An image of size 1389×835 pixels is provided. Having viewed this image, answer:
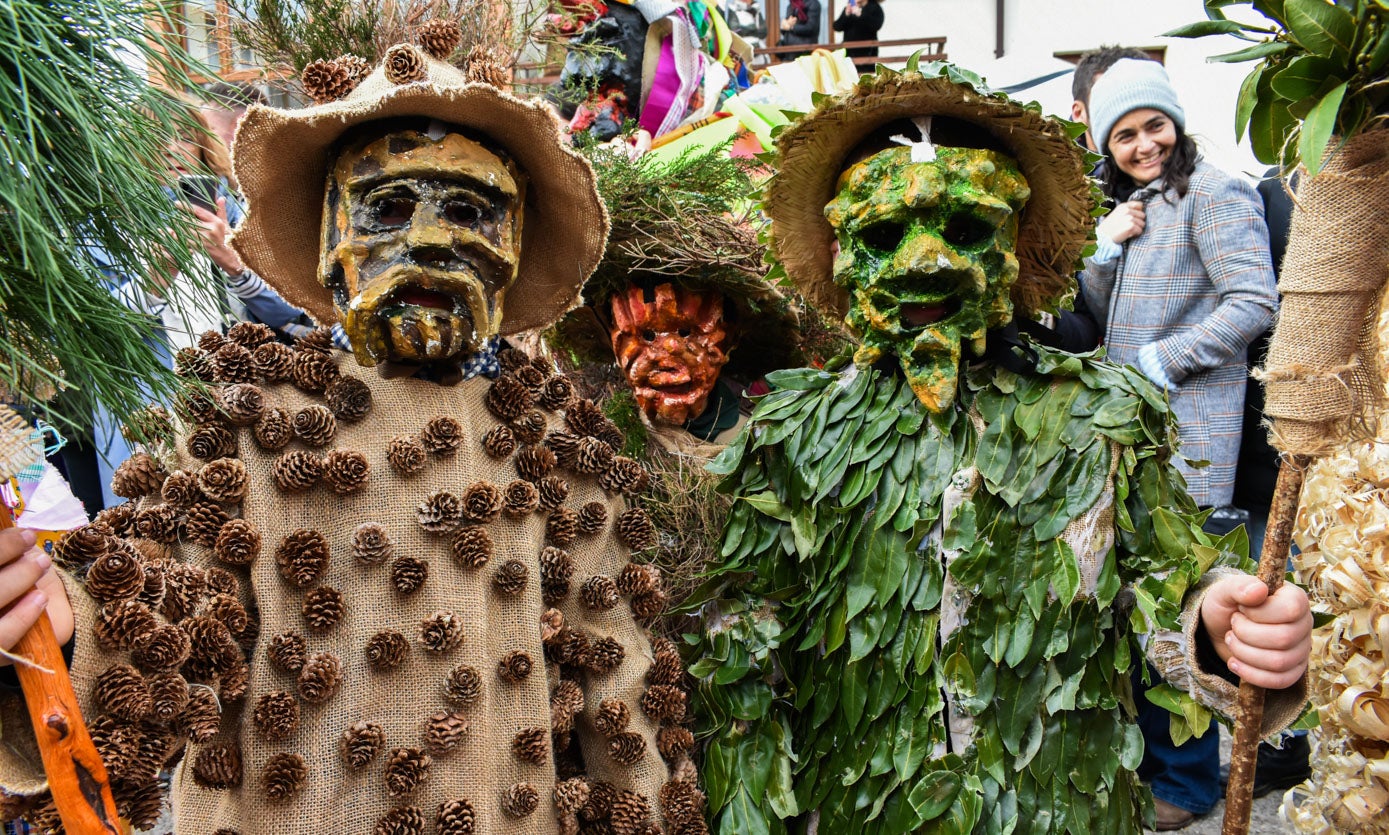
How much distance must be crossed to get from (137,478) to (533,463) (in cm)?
69

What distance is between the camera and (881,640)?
82.4 inches

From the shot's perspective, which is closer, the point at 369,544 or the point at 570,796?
the point at 369,544

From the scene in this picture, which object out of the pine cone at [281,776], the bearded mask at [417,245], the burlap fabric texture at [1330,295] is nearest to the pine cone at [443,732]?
the pine cone at [281,776]

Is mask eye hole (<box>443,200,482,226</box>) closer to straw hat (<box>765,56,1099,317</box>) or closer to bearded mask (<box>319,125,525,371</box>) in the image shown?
bearded mask (<box>319,125,525,371</box>)

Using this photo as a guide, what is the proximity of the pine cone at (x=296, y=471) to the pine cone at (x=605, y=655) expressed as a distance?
0.61 m

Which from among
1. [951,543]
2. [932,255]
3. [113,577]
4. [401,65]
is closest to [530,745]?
[113,577]

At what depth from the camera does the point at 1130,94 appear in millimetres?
3414

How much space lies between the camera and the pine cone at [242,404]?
186 cm

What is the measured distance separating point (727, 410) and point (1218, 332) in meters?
1.47

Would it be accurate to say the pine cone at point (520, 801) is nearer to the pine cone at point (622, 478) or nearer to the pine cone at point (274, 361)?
the pine cone at point (622, 478)

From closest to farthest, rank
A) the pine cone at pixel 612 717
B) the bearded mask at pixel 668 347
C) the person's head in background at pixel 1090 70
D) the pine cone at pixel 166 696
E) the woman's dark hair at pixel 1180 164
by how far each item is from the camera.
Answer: the pine cone at pixel 166 696
the pine cone at pixel 612 717
the bearded mask at pixel 668 347
the woman's dark hair at pixel 1180 164
the person's head in background at pixel 1090 70

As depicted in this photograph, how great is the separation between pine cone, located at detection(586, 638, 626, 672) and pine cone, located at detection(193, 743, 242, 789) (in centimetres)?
64

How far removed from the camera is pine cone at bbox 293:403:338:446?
1.91 m

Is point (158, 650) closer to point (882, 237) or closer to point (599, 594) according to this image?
point (599, 594)
